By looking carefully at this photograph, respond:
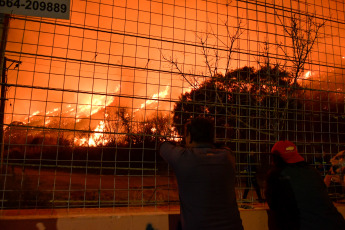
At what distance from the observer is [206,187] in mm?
1488

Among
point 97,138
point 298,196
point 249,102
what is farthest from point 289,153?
point 97,138

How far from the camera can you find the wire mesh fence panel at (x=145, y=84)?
228 cm

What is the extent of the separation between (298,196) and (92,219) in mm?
1807

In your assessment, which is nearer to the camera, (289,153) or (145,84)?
(289,153)

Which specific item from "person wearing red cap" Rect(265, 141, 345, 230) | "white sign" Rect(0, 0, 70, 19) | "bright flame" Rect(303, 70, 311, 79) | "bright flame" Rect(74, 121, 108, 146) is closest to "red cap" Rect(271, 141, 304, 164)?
"person wearing red cap" Rect(265, 141, 345, 230)

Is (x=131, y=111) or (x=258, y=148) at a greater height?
(x=131, y=111)

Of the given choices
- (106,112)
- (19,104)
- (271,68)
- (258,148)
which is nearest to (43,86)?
(19,104)

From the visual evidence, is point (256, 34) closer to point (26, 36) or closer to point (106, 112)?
point (106, 112)

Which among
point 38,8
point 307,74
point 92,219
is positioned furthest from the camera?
point 307,74

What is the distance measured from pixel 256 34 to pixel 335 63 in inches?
54.9

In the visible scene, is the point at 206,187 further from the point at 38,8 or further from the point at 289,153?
the point at 38,8

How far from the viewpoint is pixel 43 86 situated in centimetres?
228

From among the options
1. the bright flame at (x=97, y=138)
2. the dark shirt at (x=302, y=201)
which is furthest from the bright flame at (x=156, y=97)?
the dark shirt at (x=302, y=201)

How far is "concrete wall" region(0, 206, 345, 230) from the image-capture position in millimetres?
2090
